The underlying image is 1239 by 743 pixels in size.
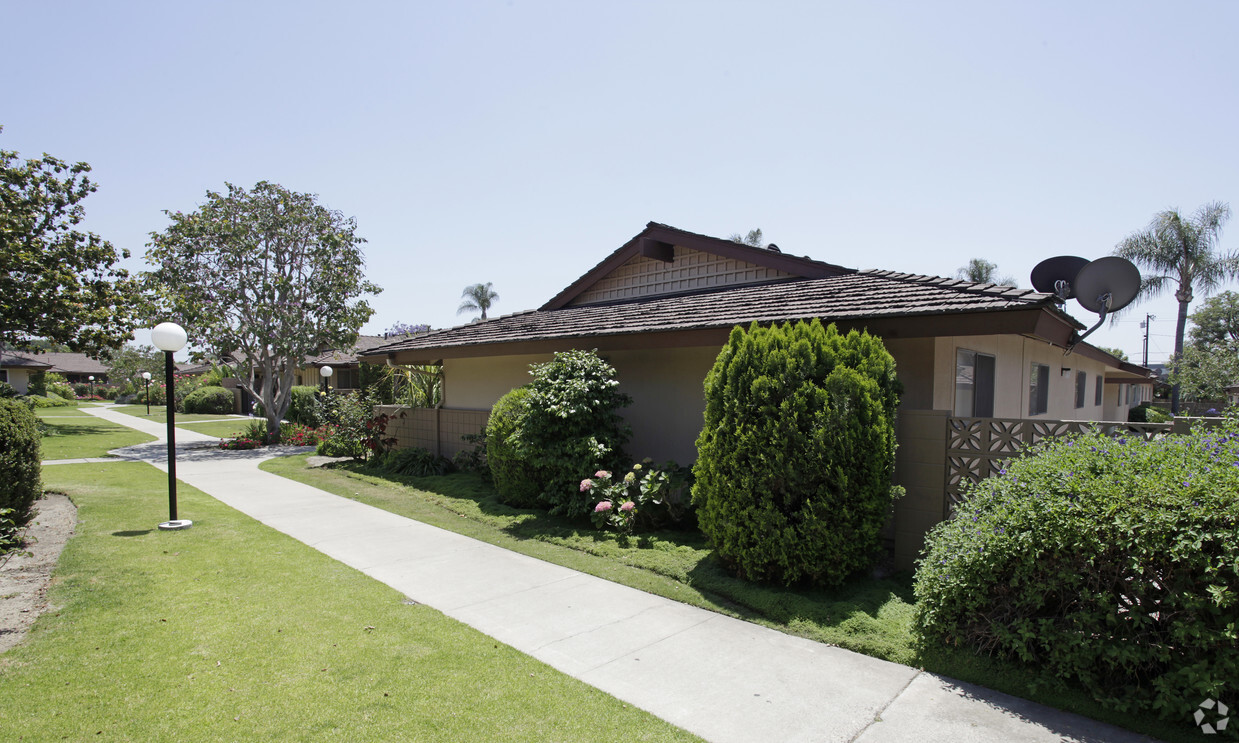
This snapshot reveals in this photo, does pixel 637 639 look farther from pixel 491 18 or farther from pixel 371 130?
pixel 371 130

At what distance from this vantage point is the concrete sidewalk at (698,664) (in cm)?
331

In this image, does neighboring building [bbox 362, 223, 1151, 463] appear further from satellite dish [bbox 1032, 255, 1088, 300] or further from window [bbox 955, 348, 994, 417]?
satellite dish [bbox 1032, 255, 1088, 300]

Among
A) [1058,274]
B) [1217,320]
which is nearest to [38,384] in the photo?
[1058,274]

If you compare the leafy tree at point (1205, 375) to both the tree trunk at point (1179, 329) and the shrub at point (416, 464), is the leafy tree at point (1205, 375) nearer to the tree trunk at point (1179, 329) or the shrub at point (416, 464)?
the tree trunk at point (1179, 329)

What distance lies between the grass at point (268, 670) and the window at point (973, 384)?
5739mm

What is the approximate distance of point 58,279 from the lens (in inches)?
846

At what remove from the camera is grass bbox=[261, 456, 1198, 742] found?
373cm

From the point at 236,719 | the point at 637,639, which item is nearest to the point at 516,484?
the point at 637,639

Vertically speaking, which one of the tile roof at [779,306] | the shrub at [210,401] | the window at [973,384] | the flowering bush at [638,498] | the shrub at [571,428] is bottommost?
the shrub at [210,401]

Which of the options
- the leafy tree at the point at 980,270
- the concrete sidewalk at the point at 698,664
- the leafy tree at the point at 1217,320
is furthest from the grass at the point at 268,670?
the leafy tree at the point at 1217,320

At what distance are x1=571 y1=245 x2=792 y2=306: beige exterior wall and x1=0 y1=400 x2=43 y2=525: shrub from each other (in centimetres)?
892

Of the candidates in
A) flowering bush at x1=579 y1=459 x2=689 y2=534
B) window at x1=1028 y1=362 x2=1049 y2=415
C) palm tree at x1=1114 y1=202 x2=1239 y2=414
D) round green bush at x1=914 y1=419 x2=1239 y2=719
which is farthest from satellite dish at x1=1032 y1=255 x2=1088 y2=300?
palm tree at x1=1114 y1=202 x2=1239 y2=414

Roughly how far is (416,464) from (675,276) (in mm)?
6639

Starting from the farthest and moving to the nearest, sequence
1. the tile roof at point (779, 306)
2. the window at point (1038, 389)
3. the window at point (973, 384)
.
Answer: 1. the window at point (1038, 389)
2. the window at point (973, 384)
3. the tile roof at point (779, 306)
